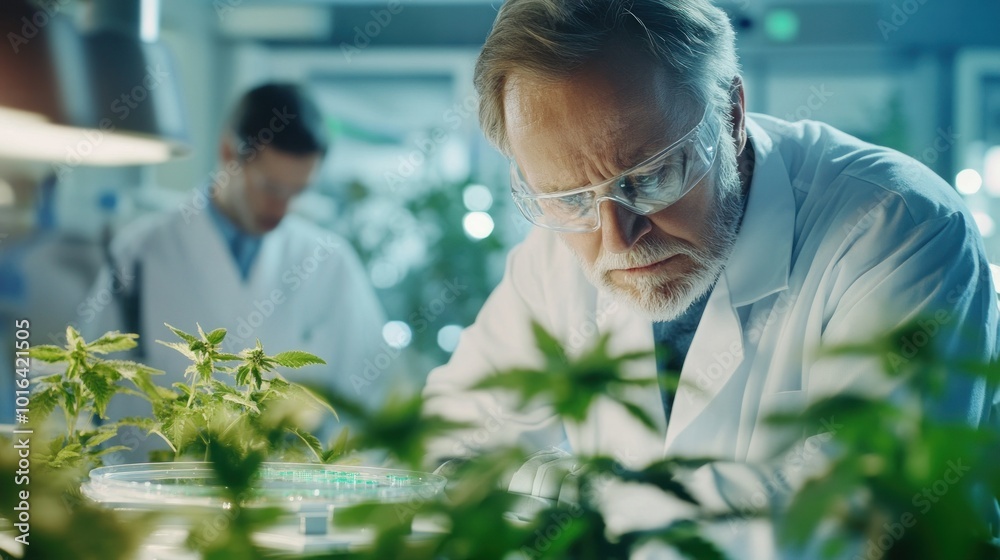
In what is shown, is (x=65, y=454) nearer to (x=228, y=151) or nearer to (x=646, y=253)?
(x=646, y=253)

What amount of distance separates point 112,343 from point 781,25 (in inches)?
174

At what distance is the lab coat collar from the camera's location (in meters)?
1.28

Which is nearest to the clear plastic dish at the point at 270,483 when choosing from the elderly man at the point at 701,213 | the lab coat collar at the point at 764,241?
the elderly man at the point at 701,213

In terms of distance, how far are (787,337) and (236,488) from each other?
1067mm

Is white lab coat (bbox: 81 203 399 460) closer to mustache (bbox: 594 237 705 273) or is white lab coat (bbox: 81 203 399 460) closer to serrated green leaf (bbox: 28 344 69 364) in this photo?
mustache (bbox: 594 237 705 273)

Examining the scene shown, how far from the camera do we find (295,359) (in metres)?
0.72

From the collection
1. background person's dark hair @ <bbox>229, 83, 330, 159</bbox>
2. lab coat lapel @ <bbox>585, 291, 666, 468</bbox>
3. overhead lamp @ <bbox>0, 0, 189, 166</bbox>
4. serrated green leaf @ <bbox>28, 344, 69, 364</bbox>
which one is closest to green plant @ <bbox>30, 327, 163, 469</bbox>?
→ serrated green leaf @ <bbox>28, 344, 69, 364</bbox>

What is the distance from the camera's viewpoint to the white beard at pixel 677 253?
4.05ft

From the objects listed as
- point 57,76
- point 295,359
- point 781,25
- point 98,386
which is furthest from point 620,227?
point 781,25

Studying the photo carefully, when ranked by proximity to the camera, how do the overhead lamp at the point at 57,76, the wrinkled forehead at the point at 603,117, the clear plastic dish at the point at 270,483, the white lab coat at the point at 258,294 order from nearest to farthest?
1. the clear plastic dish at the point at 270,483
2. the wrinkled forehead at the point at 603,117
3. the overhead lamp at the point at 57,76
4. the white lab coat at the point at 258,294

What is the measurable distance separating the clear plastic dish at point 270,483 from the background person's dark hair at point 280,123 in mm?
2479

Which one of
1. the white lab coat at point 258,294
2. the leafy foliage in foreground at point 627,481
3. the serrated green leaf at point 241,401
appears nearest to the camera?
the leafy foliage in foreground at point 627,481

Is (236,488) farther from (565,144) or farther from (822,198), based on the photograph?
(822,198)

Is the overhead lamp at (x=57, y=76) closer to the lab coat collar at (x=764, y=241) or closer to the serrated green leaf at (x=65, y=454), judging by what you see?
the serrated green leaf at (x=65, y=454)
